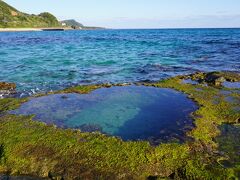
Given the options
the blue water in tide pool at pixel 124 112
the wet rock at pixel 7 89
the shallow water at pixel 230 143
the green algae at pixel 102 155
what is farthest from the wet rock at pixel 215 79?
the wet rock at pixel 7 89

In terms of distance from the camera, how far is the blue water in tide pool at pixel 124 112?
1333 cm

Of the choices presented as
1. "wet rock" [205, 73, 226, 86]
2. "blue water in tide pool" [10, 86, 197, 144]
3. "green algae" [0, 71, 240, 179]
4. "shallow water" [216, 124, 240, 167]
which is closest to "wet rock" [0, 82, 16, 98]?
"blue water in tide pool" [10, 86, 197, 144]

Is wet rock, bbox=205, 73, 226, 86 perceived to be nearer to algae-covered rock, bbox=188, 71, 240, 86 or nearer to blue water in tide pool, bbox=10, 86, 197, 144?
algae-covered rock, bbox=188, 71, 240, 86

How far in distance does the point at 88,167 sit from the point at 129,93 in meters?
10.4

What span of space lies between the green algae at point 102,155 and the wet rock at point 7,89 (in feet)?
23.3

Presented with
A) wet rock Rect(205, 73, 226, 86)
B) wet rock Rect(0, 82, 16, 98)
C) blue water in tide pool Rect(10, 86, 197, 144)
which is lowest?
wet rock Rect(0, 82, 16, 98)

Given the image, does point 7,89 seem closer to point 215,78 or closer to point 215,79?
point 215,79

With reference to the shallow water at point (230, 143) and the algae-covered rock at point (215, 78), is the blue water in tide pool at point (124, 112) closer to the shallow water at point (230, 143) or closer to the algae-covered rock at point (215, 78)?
the shallow water at point (230, 143)

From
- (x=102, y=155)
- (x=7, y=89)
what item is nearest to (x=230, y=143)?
(x=102, y=155)

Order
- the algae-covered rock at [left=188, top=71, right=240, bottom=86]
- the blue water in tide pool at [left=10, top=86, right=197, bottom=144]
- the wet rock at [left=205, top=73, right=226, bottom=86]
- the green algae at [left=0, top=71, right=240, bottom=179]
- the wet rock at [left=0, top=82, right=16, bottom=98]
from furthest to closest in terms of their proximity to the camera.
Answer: the algae-covered rock at [left=188, top=71, right=240, bottom=86]
the wet rock at [left=205, top=73, right=226, bottom=86]
the wet rock at [left=0, top=82, right=16, bottom=98]
the blue water in tide pool at [left=10, top=86, right=197, bottom=144]
the green algae at [left=0, top=71, right=240, bottom=179]

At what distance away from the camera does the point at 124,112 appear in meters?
16.1

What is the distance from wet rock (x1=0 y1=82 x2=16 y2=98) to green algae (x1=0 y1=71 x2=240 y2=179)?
7.11 metres

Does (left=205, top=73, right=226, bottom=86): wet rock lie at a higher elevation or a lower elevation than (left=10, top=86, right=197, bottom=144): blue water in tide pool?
higher

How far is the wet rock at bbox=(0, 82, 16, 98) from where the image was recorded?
66.8 ft
